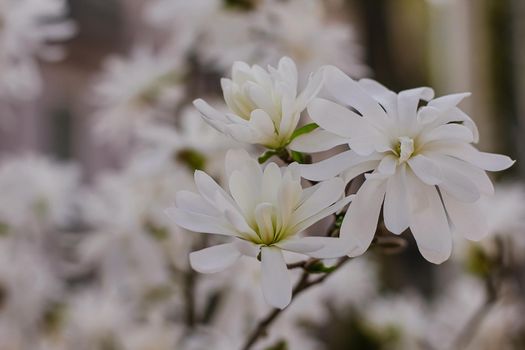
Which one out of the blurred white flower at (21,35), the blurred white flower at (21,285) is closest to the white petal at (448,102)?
the blurred white flower at (21,35)

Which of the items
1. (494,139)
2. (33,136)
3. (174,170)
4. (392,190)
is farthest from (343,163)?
(33,136)

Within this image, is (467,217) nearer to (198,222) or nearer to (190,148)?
(198,222)

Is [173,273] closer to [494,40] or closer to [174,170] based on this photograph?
[174,170]

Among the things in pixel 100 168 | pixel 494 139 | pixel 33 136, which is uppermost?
pixel 494 139

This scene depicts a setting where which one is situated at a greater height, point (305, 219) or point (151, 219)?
point (305, 219)

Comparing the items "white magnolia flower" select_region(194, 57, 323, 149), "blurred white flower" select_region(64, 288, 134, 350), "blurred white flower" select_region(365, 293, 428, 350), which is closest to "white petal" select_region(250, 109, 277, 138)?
"white magnolia flower" select_region(194, 57, 323, 149)

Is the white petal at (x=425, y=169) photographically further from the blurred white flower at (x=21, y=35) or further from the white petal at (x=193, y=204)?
the blurred white flower at (x=21, y=35)
